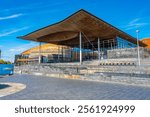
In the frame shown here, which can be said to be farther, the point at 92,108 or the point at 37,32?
the point at 37,32

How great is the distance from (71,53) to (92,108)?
48.3 metres

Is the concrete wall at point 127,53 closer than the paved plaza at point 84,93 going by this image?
No

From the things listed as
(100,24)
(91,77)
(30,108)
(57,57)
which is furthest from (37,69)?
(57,57)

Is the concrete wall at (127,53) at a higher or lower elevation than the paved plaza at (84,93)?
higher

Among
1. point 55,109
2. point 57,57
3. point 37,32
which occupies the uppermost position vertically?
point 37,32

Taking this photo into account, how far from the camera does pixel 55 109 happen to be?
17.5ft

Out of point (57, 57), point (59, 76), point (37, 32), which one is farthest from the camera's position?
point (57, 57)

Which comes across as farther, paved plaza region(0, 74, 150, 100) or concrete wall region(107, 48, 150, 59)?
concrete wall region(107, 48, 150, 59)

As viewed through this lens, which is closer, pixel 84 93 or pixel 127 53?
pixel 84 93

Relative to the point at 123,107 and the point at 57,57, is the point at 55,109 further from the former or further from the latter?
the point at 57,57

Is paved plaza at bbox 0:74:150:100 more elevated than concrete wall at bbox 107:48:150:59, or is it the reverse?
concrete wall at bbox 107:48:150:59

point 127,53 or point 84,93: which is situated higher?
Result: point 127,53

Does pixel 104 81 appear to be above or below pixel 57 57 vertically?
below

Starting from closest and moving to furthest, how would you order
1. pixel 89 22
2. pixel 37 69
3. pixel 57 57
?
pixel 37 69
pixel 89 22
pixel 57 57
